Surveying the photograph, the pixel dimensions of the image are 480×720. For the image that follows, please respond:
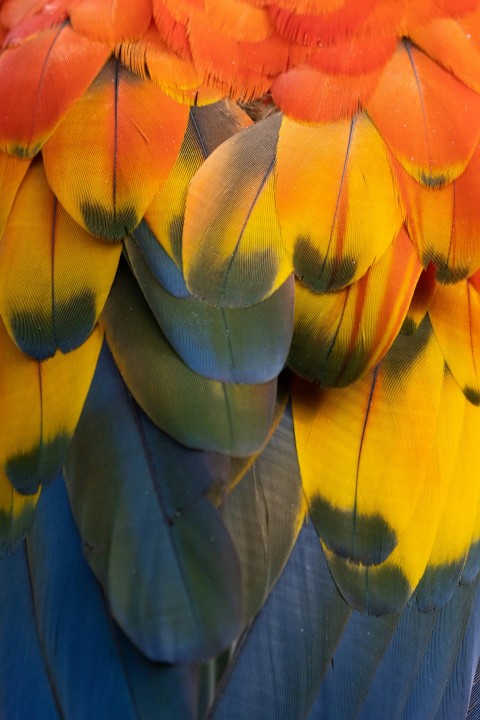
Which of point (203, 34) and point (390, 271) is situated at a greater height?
point (203, 34)

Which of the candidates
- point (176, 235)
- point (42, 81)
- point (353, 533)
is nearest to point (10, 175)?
point (42, 81)

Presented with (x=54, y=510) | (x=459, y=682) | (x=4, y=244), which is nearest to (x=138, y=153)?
(x=4, y=244)

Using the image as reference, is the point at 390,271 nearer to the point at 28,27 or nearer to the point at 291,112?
the point at 291,112

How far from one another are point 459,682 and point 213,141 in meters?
0.87

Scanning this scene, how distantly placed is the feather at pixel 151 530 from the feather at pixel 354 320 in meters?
A: 0.19

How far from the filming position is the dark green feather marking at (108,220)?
56.7 inches

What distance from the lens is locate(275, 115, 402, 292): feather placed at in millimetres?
1441

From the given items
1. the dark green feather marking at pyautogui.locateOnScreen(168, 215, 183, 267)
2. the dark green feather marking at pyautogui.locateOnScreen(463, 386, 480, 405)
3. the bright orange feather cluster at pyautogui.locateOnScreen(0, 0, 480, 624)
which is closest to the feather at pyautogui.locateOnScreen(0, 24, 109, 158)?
the bright orange feather cluster at pyautogui.locateOnScreen(0, 0, 480, 624)

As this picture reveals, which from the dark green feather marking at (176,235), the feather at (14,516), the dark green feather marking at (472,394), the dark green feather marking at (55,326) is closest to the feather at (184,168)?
the dark green feather marking at (176,235)

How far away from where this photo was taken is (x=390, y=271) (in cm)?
148

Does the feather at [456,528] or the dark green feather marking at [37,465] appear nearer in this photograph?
the dark green feather marking at [37,465]

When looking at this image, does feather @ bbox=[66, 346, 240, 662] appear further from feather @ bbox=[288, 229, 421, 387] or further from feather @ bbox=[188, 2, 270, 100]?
feather @ bbox=[188, 2, 270, 100]

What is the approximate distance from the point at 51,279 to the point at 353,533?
0.54 m

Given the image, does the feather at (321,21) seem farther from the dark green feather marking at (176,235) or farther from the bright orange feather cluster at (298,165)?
the dark green feather marking at (176,235)
